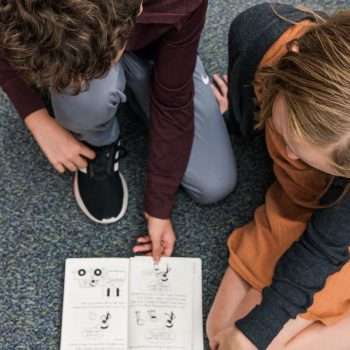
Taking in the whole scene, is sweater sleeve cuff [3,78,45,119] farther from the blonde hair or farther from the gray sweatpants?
the blonde hair

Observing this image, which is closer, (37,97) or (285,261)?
(285,261)

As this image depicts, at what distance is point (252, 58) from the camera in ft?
3.29

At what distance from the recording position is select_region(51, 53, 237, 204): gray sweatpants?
1024 mm

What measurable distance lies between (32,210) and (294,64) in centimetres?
60

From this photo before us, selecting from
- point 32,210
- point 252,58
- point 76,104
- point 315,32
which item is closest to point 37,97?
point 76,104

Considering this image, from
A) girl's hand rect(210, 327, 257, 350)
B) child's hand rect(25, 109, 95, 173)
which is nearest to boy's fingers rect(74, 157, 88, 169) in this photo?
child's hand rect(25, 109, 95, 173)

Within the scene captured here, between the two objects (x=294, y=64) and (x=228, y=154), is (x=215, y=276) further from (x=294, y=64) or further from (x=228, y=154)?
(x=294, y=64)

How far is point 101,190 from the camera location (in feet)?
3.67

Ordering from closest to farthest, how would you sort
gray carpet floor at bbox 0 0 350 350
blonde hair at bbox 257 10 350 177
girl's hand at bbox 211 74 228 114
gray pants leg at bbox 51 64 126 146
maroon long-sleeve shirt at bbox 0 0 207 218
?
blonde hair at bbox 257 10 350 177, maroon long-sleeve shirt at bbox 0 0 207 218, gray pants leg at bbox 51 64 126 146, gray carpet floor at bbox 0 0 350 350, girl's hand at bbox 211 74 228 114

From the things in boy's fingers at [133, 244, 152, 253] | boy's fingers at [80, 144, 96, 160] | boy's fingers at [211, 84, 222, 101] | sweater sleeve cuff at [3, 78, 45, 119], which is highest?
sweater sleeve cuff at [3, 78, 45, 119]

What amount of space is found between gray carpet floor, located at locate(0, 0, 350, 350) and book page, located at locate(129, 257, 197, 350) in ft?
0.13

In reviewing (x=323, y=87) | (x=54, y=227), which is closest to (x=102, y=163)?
(x=54, y=227)

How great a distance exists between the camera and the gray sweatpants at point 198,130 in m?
1.02

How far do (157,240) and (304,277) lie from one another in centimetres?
29
